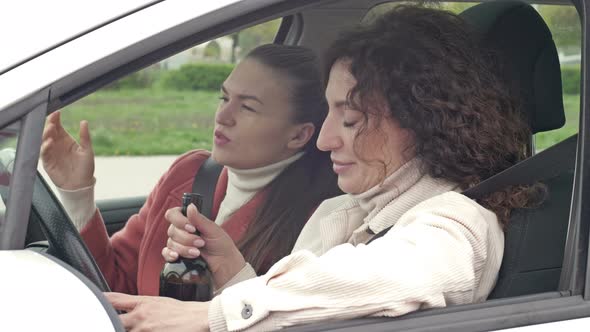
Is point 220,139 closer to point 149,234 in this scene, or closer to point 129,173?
point 149,234

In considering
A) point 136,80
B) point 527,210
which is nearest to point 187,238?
point 527,210

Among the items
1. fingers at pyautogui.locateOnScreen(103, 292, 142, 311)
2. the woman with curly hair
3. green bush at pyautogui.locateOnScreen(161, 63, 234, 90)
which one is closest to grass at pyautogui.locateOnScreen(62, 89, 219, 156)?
green bush at pyautogui.locateOnScreen(161, 63, 234, 90)

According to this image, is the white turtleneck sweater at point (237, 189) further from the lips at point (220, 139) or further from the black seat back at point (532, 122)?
the black seat back at point (532, 122)

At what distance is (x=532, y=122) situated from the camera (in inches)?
91.7

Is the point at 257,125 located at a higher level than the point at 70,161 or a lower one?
lower

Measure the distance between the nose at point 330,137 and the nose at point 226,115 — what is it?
1.31 ft

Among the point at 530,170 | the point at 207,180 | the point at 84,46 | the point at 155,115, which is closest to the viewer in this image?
the point at 84,46

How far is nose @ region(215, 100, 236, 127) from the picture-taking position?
258 cm

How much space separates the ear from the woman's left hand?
837 millimetres

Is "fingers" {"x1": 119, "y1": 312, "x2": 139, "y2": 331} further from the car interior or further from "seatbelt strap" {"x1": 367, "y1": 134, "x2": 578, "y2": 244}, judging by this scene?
"seatbelt strap" {"x1": 367, "y1": 134, "x2": 578, "y2": 244}

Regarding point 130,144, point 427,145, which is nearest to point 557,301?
point 427,145

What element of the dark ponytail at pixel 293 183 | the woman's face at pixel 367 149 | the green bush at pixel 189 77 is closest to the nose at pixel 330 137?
the woman's face at pixel 367 149

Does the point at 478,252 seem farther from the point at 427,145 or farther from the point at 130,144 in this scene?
the point at 130,144

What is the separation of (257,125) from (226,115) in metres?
0.08
